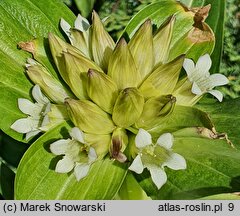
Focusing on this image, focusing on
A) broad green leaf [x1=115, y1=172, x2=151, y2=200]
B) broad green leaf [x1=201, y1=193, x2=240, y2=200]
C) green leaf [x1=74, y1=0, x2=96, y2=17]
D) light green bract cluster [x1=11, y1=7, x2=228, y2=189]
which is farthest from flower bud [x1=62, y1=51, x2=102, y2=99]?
green leaf [x1=74, y1=0, x2=96, y2=17]

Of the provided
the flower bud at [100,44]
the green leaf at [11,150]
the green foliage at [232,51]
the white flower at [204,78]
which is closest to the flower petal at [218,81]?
the white flower at [204,78]

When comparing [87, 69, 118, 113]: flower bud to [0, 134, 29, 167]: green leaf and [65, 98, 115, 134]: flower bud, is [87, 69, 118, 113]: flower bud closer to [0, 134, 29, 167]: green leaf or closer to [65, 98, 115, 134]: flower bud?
[65, 98, 115, 134]: flower bud

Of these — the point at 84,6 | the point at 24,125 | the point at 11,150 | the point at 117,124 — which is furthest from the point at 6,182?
the point at 84,6

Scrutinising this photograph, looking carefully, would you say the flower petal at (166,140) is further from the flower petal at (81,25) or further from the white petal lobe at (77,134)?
the flower petal at (81,25)

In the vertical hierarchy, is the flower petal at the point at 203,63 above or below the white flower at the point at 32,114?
below

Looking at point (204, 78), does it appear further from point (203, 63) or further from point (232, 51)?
point (232, 51)

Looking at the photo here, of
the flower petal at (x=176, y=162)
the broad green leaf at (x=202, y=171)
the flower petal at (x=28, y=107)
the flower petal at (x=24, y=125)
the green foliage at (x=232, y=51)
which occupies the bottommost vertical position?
the green foliage at (x=232, y=51)

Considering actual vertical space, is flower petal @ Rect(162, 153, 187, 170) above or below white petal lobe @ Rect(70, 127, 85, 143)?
below
